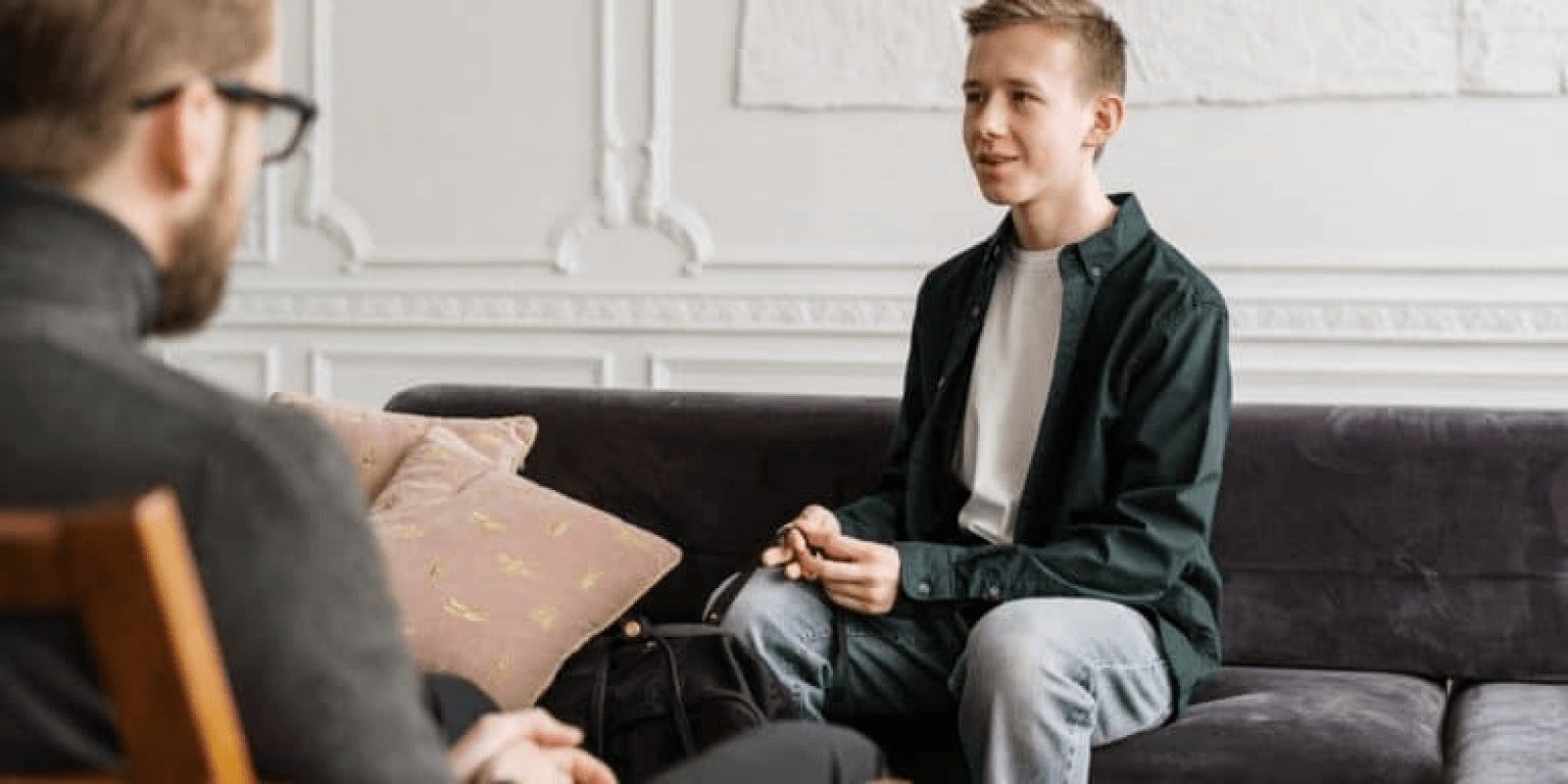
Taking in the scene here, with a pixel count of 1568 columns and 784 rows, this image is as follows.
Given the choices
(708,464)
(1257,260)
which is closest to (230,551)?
(708,464)

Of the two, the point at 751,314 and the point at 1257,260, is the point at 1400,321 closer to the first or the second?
the point at 1257,260

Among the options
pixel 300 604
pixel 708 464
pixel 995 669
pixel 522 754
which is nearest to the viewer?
pixel 300 604

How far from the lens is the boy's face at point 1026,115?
2.90 m

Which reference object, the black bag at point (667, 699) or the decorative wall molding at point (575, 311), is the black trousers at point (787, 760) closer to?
the black bag at point (667, 699)

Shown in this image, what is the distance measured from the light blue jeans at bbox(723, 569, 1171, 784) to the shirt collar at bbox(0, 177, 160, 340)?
4.99 ft

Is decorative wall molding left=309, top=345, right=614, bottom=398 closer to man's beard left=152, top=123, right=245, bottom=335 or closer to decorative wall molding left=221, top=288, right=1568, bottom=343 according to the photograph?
decorative wall molding left=221, top=288, right=1568, bottom=343

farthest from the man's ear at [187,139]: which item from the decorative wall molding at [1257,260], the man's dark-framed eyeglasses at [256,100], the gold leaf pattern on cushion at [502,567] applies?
the decorative wall molding at [1257,260]

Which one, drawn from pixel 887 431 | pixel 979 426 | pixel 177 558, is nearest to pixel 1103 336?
pixel 979 426

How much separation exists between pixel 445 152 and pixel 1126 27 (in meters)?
1.50

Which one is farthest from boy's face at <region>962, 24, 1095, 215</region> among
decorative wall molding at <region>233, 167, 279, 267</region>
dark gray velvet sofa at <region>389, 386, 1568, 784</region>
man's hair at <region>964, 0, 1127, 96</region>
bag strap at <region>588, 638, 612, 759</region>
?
decorative wall molding at <region>233, 167, 279, 267</region>

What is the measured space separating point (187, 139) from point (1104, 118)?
1.96 m

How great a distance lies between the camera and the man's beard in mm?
1219

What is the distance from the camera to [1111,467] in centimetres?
280

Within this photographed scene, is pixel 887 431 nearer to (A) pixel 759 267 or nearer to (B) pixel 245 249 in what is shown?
(A) pixel 759 267
